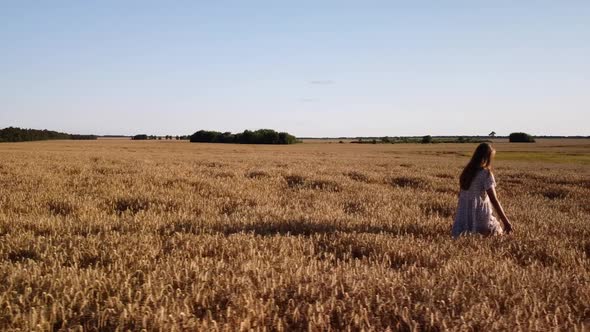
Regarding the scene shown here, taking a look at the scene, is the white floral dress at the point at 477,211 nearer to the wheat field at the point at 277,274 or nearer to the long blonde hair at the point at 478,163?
the long blonde hair at the point at 478,163

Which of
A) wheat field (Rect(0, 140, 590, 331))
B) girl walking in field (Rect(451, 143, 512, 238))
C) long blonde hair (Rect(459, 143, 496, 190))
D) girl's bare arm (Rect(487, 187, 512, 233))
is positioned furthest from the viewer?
long blonde hair (Rect(459, 143, 496, 190))

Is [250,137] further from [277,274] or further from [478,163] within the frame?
[277,274]

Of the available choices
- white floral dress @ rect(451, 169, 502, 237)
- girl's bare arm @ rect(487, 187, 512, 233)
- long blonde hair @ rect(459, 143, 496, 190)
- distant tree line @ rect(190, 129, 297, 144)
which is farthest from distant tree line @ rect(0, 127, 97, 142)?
girl's bare arm @ rect(487, 187, 512, 233)

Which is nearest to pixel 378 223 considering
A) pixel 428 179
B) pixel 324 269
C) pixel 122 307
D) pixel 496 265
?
pixel 496 265

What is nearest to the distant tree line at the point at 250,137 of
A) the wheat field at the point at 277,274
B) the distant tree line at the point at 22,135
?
the distant tree line at the point at 22,135

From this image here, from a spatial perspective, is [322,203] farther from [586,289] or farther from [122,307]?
[122,307]

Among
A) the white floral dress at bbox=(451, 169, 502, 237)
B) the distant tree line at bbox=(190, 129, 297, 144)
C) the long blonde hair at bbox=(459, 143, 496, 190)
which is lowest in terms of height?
the white floral dress at bbox=(451, 169, 502, 237)

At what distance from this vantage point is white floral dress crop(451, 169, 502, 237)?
7199 millimetres

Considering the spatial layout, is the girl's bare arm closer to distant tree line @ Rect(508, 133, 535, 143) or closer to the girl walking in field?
the girl walking in field

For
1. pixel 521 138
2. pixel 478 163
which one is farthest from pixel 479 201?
pixel 521 138

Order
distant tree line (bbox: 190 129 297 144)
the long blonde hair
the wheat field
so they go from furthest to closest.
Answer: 1. distant tree line (bbox: 190 129 297 144)
2. the long blonde hair
3. the wheat field

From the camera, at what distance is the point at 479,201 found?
7.49m

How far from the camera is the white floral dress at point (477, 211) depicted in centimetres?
720

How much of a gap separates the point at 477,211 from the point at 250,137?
101 meters
